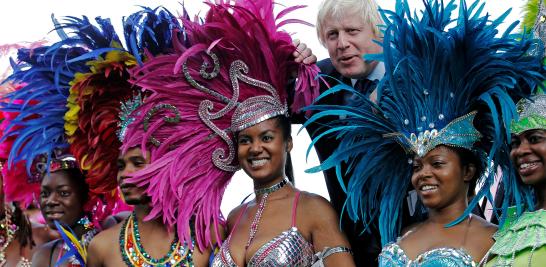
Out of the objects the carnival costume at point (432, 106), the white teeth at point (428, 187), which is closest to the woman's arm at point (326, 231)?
the carnival costume at point (432, 106)

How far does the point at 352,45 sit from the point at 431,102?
72 centimetres

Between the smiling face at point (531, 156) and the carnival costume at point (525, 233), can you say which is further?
the smiling face at point (531, 156)

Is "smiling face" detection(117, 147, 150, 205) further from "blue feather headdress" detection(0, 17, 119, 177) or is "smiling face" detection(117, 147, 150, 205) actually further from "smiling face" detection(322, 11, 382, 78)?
"smiling face" detection(322, 11, 382, 78)

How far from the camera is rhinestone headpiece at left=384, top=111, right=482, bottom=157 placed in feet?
14.3

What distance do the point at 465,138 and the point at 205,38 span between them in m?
1.44

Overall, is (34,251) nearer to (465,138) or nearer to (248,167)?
(248,167)

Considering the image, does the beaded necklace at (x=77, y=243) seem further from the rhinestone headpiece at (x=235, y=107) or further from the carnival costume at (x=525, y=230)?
the carnival costume at (x=525, y=230)

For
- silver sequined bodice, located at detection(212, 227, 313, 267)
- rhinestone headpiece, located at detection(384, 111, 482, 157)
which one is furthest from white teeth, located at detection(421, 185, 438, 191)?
silver sequined bodice, located at detection(212, 227, 313, 267)

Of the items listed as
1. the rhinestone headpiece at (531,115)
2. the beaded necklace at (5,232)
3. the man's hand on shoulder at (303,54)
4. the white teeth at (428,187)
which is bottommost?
the beaded necklace at (5,232)

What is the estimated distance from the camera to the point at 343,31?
508 centimetres

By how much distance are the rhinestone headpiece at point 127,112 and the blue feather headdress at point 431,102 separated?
3.26ft

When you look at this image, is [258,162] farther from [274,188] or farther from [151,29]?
[151,29]

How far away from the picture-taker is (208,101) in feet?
16.8

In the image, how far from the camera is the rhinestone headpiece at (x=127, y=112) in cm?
522
